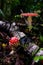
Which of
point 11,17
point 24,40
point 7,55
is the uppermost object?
point 11,17

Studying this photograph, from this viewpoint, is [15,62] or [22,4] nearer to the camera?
[15,62]

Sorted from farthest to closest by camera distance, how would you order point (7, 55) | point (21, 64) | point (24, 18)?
point (24, 18), point (7, 55), point (21, 64)

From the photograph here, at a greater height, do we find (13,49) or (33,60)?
(13,49)

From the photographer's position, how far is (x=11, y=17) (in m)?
3.18

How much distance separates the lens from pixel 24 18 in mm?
2895

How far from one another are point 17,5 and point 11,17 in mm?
413

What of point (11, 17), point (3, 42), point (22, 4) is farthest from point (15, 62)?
point (22, 4)

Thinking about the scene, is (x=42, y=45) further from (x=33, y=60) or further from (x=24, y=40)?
(x=33, y=60)

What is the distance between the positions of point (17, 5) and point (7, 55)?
1672 mm

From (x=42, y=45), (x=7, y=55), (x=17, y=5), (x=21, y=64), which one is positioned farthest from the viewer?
(x=17, y=5)

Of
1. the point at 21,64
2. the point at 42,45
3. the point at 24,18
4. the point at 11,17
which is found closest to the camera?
the point at 21,64

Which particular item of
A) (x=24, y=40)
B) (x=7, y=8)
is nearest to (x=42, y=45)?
(x=24, y=40)

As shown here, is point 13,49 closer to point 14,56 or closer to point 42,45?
point 14,56

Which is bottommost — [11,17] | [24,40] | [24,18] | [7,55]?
[7,55]
